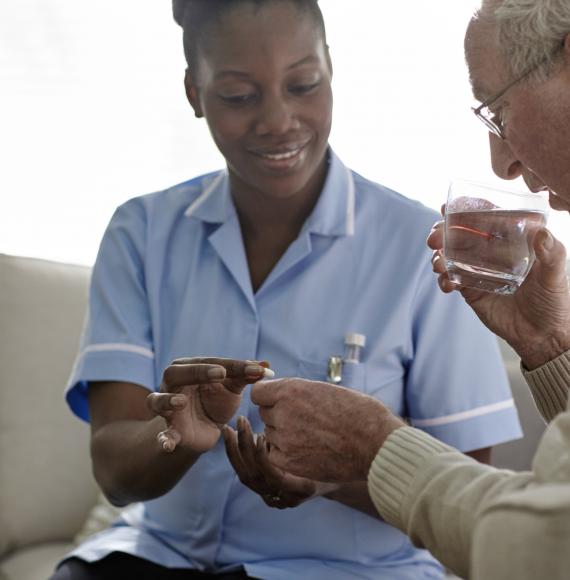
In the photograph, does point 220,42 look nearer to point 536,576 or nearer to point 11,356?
point 11,356

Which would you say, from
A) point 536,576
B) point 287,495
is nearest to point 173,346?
point 287,495

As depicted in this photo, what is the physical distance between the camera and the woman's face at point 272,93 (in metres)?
1.74

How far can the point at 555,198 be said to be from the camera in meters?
1.34

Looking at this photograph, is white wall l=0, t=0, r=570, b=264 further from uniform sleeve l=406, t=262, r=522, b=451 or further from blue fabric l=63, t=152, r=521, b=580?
uniform sleeve l=406, t=262, r=522, b=451

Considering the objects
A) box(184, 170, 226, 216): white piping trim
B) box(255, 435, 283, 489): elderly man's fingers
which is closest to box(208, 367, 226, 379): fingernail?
box(255, 435, 283, 489): elderly man's fingers

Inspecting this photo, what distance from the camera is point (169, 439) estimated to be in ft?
4.68

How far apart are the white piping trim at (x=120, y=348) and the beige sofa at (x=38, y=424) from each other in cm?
58

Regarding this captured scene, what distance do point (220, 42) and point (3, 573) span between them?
4.05 feet

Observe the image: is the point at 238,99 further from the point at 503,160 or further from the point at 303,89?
the point at 503,160

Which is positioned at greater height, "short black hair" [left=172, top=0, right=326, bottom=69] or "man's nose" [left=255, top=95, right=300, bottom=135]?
"short black hair" [left=172, top=0, right=326, bottom=69]

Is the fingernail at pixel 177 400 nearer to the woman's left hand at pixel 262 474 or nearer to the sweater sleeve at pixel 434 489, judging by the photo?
the woman's left hand at pixel 262 474

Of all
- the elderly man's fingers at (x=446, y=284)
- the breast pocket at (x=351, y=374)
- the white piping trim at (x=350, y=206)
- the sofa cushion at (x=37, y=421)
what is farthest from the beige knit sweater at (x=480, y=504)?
the sofa cushion at (x=37, y=421)

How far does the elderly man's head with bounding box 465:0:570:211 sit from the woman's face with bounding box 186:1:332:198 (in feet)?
1.65

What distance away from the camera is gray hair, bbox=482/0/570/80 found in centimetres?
115
